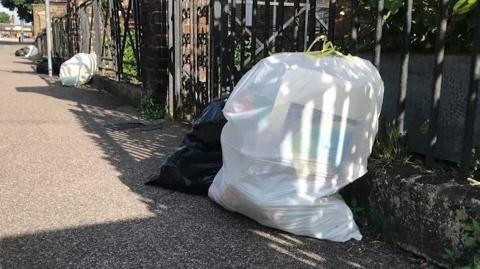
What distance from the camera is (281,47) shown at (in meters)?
4.89

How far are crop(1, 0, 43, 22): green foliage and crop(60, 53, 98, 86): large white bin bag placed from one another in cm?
4783

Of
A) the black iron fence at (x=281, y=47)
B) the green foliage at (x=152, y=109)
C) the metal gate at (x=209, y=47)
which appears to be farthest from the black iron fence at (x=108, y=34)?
the black iron fence at (x=281, y=47)

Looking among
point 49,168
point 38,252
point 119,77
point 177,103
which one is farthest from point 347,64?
point 119,77

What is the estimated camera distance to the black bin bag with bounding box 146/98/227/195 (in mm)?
3734

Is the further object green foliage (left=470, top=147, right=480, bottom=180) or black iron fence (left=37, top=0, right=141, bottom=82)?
black iron fence (left=37, top=0, right=141, bottom=82)

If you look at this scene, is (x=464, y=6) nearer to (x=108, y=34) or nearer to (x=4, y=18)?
(x=108, y=34)

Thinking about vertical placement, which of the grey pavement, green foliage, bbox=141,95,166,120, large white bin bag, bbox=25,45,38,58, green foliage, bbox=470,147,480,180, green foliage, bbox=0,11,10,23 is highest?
green foliage, bbox=0,11,10,23

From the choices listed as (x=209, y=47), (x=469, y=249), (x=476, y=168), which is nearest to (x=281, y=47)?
(x=209, y=47)

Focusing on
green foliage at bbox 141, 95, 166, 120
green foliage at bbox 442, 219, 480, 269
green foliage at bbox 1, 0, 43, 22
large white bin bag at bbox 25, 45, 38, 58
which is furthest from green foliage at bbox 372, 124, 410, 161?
green foliage at bbox 1, 0, 43, 22

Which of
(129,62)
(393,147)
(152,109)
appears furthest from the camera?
(129,62)

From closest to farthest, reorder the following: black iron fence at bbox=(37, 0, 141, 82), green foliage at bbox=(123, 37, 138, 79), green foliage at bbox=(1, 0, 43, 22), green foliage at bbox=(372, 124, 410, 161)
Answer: green foliage at bbox=(372, 124, 410, 161) → black iron fence at bbox=(37, 0, 141, 82) → green foliage at bbox=(123, 37, 138, 79) → green foliage at bbox=(1, 0, 43, 22)

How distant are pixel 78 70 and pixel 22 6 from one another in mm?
A: 51327

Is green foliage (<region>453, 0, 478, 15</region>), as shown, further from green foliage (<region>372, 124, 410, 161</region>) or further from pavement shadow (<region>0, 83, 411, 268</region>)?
pavement shadow (<region>0, 83, 411, 268</region>)

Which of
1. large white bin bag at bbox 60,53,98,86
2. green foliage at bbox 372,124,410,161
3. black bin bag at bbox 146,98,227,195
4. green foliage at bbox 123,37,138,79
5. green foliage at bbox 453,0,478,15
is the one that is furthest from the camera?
large white bin bag at bbox 60,53,98,86
